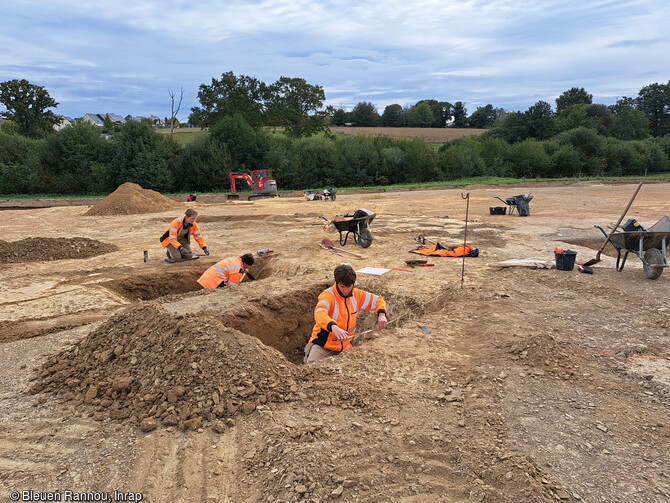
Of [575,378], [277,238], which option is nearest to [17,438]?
[575,378]

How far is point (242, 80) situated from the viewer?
45.3 m

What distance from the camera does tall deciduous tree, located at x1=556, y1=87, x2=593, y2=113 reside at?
7569 cm

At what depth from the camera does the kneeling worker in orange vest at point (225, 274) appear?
26.8 feet

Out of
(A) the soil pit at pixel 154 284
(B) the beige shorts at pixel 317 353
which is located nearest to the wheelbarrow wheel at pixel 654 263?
(B) the beige shorts at pixel 317 353

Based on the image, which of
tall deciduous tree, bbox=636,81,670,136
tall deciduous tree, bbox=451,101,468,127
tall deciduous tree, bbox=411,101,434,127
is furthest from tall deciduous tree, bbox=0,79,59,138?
tall deciduous tree, bbox=636,81,670,136

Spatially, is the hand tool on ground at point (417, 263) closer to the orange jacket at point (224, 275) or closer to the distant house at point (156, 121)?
the orange jacket at point (224, 275)

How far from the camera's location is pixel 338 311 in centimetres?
504

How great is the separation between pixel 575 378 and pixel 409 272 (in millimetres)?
4491

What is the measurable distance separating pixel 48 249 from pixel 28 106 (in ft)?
141

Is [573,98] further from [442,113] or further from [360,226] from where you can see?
[360,226]

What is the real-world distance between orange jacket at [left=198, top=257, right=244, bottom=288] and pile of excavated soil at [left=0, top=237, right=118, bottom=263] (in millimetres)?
4860

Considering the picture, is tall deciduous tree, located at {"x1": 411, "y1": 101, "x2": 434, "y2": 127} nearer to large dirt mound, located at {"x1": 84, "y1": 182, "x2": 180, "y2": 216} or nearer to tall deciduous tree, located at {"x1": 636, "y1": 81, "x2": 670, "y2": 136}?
tall deciduous tree, located at {"x1": 636, "y1": 81, "x2": 670, "y2": 136}

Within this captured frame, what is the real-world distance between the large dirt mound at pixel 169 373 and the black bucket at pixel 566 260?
6264mm

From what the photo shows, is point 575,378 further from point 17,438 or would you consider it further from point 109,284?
point 109,284
